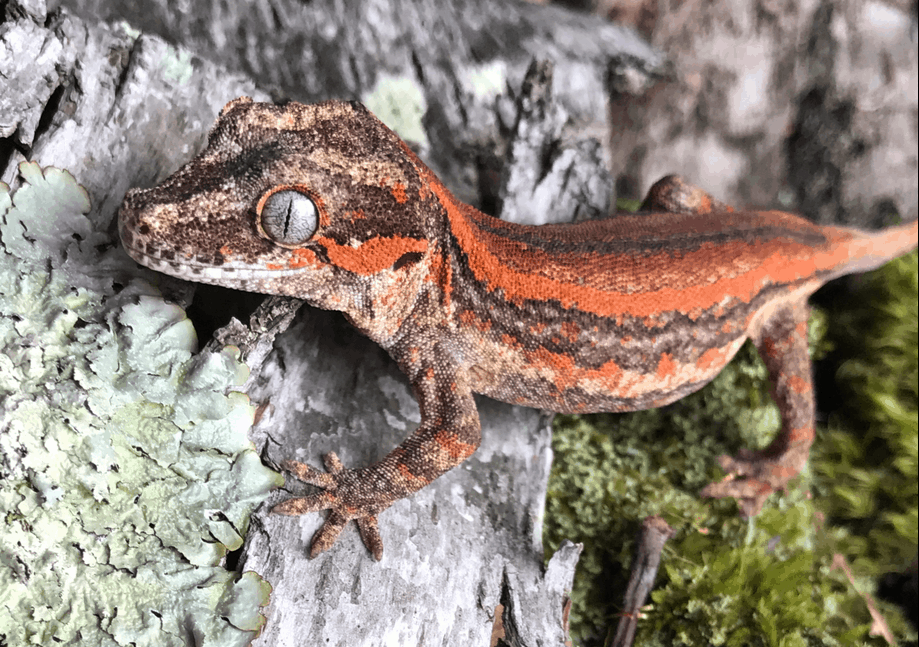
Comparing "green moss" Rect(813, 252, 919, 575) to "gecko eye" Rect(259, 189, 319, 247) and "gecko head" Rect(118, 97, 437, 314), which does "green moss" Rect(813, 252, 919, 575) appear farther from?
"gecko eye" Rect(259, 189, 319, 247)

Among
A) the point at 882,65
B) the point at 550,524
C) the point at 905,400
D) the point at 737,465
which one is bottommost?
the point at 550,524

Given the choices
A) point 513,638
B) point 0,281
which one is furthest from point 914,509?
point 0,281

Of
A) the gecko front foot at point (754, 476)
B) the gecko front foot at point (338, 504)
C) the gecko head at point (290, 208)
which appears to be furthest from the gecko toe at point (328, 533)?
the gecko front foot at point (754, 476)

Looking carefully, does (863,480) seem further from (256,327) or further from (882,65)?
(256,327)

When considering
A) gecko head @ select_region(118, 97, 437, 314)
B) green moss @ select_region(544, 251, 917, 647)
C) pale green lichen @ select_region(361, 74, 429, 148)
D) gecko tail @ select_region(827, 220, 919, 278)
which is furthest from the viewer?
pale green lichen @ select_region(361, 74, 429, 148)

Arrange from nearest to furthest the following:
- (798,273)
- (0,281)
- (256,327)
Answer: (0,281), (256,327), (798,273)

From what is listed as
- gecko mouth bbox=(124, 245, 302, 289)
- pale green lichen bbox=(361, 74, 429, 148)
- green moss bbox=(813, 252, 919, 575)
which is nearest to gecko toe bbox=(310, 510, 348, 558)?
gecko mouth bbox=(124, 245, 302, 289)
